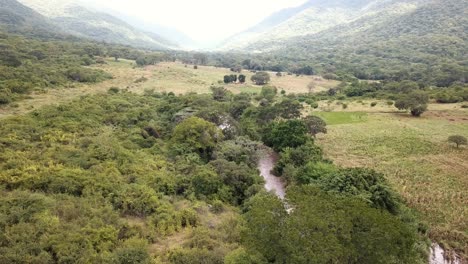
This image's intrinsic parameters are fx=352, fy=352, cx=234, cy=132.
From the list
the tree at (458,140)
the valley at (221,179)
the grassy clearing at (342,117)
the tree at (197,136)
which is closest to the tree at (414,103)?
the valley at (221,179)

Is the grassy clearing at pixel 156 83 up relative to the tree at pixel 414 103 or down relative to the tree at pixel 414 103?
down

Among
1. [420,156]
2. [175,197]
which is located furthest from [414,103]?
[175,197]

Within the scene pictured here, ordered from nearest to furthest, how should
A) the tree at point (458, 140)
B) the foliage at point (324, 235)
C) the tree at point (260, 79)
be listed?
1. the foliage at point (324, 235)
2. the tree at point (458, 140)
3. the tree at point (260, 79)

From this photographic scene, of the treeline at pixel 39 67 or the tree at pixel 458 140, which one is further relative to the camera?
the treeline at pixel 39 67

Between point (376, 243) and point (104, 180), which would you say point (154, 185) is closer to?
point (104, 180)

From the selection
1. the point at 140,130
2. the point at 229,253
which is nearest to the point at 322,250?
the point at 229,253

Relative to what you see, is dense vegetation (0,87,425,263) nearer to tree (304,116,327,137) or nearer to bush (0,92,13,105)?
tree (304,116,327,137)

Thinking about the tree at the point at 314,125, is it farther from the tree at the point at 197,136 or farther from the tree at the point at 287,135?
the tree at the point at 197,136
